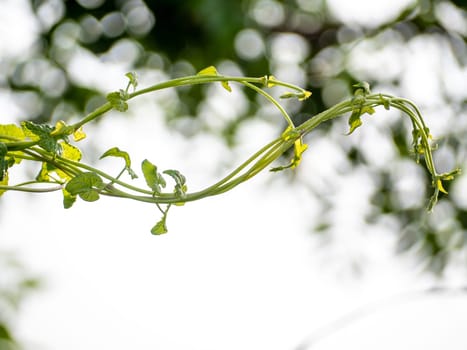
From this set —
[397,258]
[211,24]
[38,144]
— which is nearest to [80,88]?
[211,24]

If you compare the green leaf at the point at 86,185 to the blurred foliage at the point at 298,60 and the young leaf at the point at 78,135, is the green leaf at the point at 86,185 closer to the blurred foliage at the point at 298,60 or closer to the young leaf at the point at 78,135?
the young leaf at the point at 78,135

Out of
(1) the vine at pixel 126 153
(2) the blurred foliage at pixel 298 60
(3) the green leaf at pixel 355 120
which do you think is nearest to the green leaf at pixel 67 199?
(1) the vine at pixel 126 153

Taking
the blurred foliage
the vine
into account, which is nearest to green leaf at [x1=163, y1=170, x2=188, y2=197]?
the vine

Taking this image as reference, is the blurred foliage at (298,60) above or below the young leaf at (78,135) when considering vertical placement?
above

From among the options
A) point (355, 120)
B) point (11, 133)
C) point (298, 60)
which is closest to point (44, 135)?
point (11, 133)

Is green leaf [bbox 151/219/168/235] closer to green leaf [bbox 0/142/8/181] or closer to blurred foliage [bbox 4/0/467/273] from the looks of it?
green leaf [bbox 0/142/8/181]

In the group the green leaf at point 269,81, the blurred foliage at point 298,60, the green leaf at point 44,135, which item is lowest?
the green leaf at point 44,135

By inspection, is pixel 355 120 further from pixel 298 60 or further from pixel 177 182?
pixel 298 60
